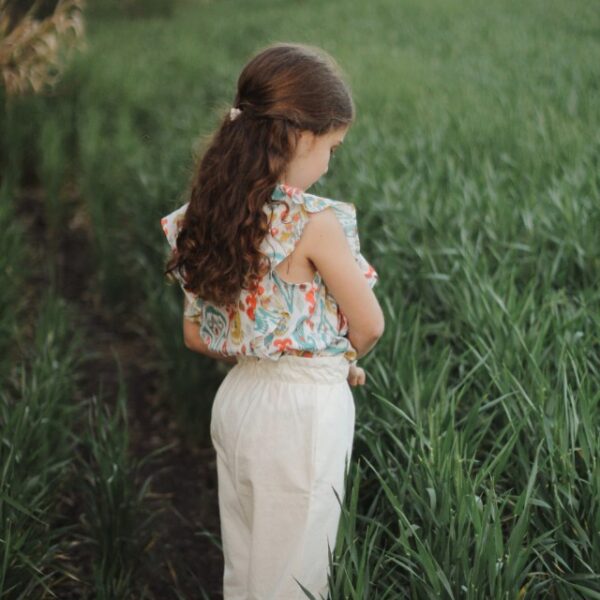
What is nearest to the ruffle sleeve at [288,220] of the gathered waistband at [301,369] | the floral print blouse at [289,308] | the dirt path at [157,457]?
the floral print blouse at [289,308]

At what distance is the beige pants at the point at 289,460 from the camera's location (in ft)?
5.36

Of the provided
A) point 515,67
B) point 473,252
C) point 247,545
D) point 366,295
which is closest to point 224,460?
point 247,545

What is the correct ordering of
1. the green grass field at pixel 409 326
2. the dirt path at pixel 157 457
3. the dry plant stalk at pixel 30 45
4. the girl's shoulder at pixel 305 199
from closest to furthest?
the girl's shoulder at pixel 305 199 → the green grass field at pixel 409 326 → the dirt path at pixel 157 457 → the dry plant stalk at pixel 30 45

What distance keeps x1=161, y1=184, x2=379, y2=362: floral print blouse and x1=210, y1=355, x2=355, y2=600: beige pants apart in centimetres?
4

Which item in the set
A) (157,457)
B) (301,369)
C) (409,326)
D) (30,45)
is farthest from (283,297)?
(30,45)

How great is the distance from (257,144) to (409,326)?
108cm

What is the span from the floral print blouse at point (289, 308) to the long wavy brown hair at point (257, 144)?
24mm

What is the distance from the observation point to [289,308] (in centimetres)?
166

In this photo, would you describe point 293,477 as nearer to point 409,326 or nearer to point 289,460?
point 289,460

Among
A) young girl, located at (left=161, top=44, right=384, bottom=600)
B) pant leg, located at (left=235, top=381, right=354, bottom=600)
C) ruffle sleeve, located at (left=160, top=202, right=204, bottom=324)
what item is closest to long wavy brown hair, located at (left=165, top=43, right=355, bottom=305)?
young girl, located at (left=161, top=44, right=384, bottom=600)

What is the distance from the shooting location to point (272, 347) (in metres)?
1.63

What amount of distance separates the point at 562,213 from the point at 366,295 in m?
1.66

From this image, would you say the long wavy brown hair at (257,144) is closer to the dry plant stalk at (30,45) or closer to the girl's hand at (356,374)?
the girl's hand at (356,374)

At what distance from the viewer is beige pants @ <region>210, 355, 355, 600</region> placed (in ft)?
5.36
